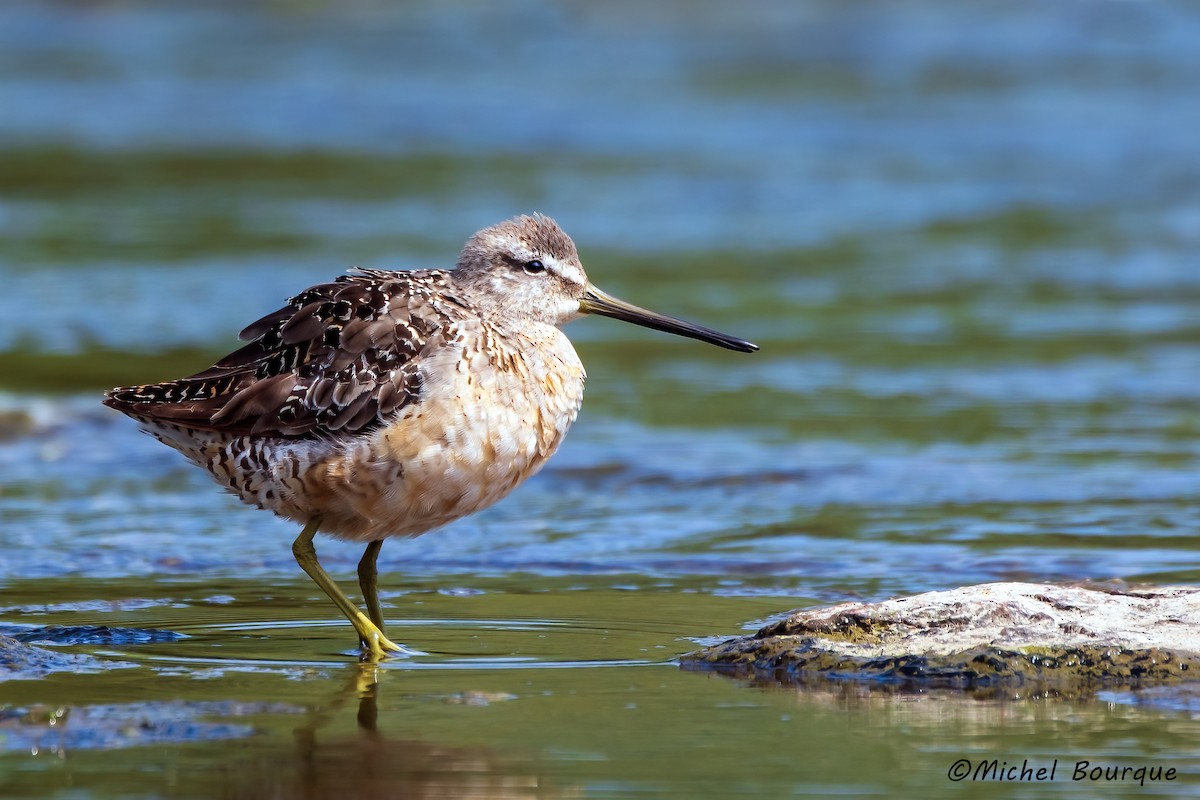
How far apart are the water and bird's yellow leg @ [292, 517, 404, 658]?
118 millimetres

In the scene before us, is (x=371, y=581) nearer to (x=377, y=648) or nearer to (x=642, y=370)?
(x=377, y=648)

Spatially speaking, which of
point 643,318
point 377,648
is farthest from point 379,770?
point 643,318

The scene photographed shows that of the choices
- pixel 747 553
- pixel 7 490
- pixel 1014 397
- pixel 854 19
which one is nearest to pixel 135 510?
pixel 7 490

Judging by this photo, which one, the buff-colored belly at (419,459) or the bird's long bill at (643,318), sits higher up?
the bird's long bill at (643,318)

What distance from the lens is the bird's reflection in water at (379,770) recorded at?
12.5ft

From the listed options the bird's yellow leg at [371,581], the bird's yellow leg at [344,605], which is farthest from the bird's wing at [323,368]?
the bird's yellow leg at [371,581]

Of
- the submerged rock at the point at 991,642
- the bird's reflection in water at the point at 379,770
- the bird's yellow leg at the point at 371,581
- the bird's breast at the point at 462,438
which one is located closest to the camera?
the bird's reflection in water at the point at 379,770

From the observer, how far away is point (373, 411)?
525 centimetres

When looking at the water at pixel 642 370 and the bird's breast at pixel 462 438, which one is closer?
the water at pixel 642 370

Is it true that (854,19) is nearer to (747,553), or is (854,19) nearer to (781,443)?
(781,443)

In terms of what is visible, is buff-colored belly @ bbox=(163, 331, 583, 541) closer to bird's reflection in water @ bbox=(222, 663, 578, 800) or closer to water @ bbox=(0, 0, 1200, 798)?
water @ bbox=(0, 0, 1200, 798)

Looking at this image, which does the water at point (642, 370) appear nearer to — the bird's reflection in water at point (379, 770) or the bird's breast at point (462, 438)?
the bird's reflection in water at point (379, 770)

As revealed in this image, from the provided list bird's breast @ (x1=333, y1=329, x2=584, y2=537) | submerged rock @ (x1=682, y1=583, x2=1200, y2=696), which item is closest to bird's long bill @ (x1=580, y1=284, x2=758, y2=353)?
bird's breast @ (x1=333, y1=329, x2=584, y2=537)

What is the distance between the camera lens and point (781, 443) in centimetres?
848
